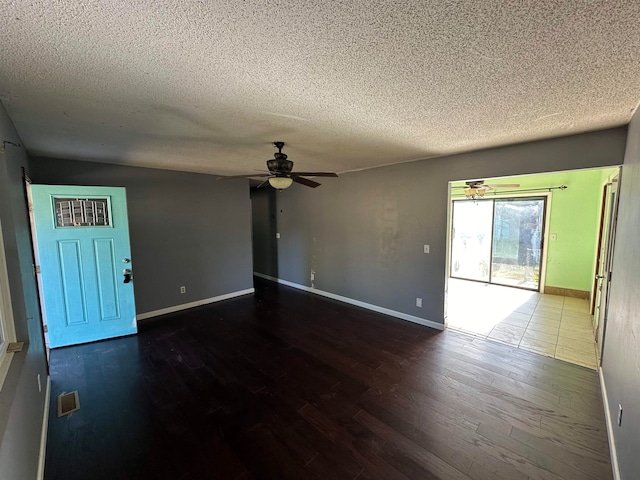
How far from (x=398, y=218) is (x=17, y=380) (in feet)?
13.0

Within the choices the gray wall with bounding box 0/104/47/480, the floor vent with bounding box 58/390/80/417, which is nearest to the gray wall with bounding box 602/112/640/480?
the gray wall with bounding box 0/104/47/480

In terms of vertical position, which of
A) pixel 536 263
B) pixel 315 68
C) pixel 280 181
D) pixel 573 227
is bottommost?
pixel 536 263

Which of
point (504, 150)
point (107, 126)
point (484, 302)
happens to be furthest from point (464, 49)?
point (484, 302)

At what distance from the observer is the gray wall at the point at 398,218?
2.72m

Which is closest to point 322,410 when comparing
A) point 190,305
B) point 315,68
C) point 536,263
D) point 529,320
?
point 315,68

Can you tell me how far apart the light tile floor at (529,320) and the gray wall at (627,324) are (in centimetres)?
76

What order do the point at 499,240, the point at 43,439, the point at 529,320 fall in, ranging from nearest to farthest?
the point at 43,439 → the point at 529,320 → the point at 499,240

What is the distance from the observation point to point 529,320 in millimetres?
3932

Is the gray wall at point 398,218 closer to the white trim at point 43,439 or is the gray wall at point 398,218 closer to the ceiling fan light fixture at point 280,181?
the ceiling fan light fixture at point 280,181

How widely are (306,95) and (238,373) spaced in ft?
8.46

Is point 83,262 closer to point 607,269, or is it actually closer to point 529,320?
point 607,269

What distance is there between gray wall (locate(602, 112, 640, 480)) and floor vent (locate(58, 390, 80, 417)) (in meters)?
3.66

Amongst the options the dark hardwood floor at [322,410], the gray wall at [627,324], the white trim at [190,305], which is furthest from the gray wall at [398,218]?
the white trim at [190,305]

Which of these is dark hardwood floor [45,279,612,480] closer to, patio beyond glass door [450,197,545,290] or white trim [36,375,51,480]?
white trim [36,375,51,480]
